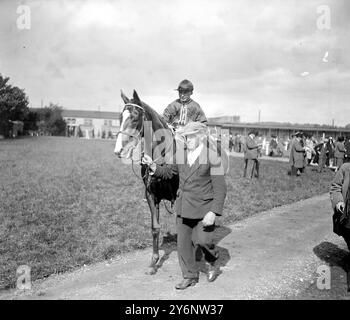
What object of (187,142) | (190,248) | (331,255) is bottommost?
(331,255)

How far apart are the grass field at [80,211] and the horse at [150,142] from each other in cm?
140

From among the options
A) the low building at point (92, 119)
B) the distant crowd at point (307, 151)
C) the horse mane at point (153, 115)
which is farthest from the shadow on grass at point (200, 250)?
the low building at point (92, 119)

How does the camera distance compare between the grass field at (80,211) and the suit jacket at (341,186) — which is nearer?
the suit jacket at (341,186)

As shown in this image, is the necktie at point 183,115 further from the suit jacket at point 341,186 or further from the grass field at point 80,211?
the suit jacket at point 341,186

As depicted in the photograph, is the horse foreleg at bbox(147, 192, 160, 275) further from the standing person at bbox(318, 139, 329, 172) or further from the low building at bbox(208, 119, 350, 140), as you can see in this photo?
the low building at bbox(208, 119, 350, 140)

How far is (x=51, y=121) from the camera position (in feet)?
253

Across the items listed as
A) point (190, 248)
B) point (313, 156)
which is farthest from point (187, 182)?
point (313, 156)

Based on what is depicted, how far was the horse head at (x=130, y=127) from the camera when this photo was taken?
5.05m

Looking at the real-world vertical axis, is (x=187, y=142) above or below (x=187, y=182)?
above

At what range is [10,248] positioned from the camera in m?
6.43

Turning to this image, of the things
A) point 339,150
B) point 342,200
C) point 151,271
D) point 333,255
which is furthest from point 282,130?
point 151,271

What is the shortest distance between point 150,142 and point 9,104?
46.3m
